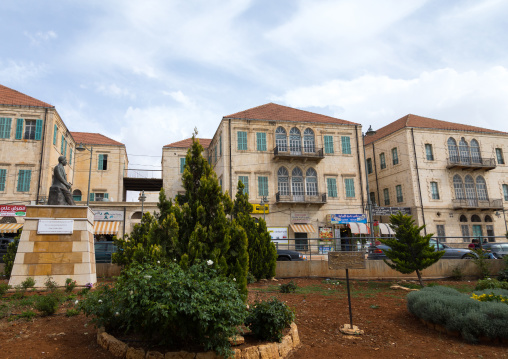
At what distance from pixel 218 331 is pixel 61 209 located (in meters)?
8.13

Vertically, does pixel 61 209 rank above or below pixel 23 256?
above

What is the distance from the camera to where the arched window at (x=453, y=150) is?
1373 inches

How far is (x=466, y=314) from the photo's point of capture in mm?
6930

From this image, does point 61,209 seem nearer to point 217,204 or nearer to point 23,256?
point 23,256

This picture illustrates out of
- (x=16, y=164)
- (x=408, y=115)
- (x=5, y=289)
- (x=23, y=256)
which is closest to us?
(x=5, y=289)

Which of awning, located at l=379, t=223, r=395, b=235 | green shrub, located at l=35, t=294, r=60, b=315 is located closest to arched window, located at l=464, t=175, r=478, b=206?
awning, located at l=379, t=223, r=395, b=235

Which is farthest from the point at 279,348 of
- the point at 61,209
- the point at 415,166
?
the point at 415,166

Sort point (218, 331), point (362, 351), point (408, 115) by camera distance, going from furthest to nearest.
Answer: point (408, 115) < point (362, 351) < point (218, 331)

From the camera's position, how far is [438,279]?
1510 centimetres

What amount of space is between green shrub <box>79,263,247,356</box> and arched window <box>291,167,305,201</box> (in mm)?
25983

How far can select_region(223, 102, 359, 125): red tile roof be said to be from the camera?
32.5 metres

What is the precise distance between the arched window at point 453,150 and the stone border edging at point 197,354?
34.4 metres

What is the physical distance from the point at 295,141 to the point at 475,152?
18.1m

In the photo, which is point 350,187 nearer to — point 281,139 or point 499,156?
point 281,139
